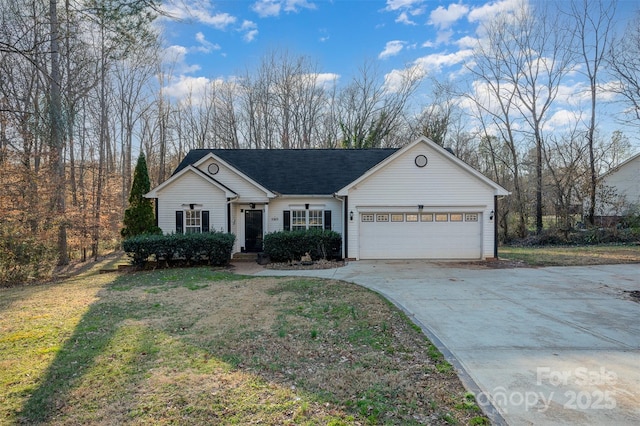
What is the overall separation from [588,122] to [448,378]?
1017 inches

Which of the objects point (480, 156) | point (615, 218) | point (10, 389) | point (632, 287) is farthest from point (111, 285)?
point (480, 156)

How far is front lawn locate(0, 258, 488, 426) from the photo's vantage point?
10.4 ft

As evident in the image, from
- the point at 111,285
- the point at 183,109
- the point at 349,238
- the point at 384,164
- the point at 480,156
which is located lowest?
the point at 111,285

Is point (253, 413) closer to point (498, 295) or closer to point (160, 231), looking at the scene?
point (498, 295)

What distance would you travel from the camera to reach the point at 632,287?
8570 millimetres

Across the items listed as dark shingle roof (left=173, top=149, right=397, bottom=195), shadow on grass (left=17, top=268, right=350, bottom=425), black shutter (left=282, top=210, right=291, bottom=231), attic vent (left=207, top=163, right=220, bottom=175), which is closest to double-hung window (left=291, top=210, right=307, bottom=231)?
black shutter (left=282, top=210, right=291, bottom=231)

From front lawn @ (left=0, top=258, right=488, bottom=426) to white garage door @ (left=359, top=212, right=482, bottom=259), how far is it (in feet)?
22.3

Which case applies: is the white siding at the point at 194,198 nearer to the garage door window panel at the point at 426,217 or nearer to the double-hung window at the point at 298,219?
the double-hung window at the point at 298,219

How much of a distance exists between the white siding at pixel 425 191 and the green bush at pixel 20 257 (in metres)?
11.2

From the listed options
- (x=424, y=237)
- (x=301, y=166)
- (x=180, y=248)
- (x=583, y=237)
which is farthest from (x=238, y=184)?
(x=583, y=237)

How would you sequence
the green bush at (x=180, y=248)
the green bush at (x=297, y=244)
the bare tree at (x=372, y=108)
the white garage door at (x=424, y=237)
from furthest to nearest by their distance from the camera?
the bare tree at (x=372, y=108), the white garage door at (x=424, y=237), the green bush at (x=297, y=244), the green bush at (x=180, y=248)

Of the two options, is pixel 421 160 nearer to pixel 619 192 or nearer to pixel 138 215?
pixel 138 215

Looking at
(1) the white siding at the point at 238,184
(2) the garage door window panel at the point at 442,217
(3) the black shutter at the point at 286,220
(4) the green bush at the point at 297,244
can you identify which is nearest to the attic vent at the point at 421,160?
(2) the garage door window panel at the point at 442,217

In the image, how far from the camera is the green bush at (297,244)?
1393 cm
